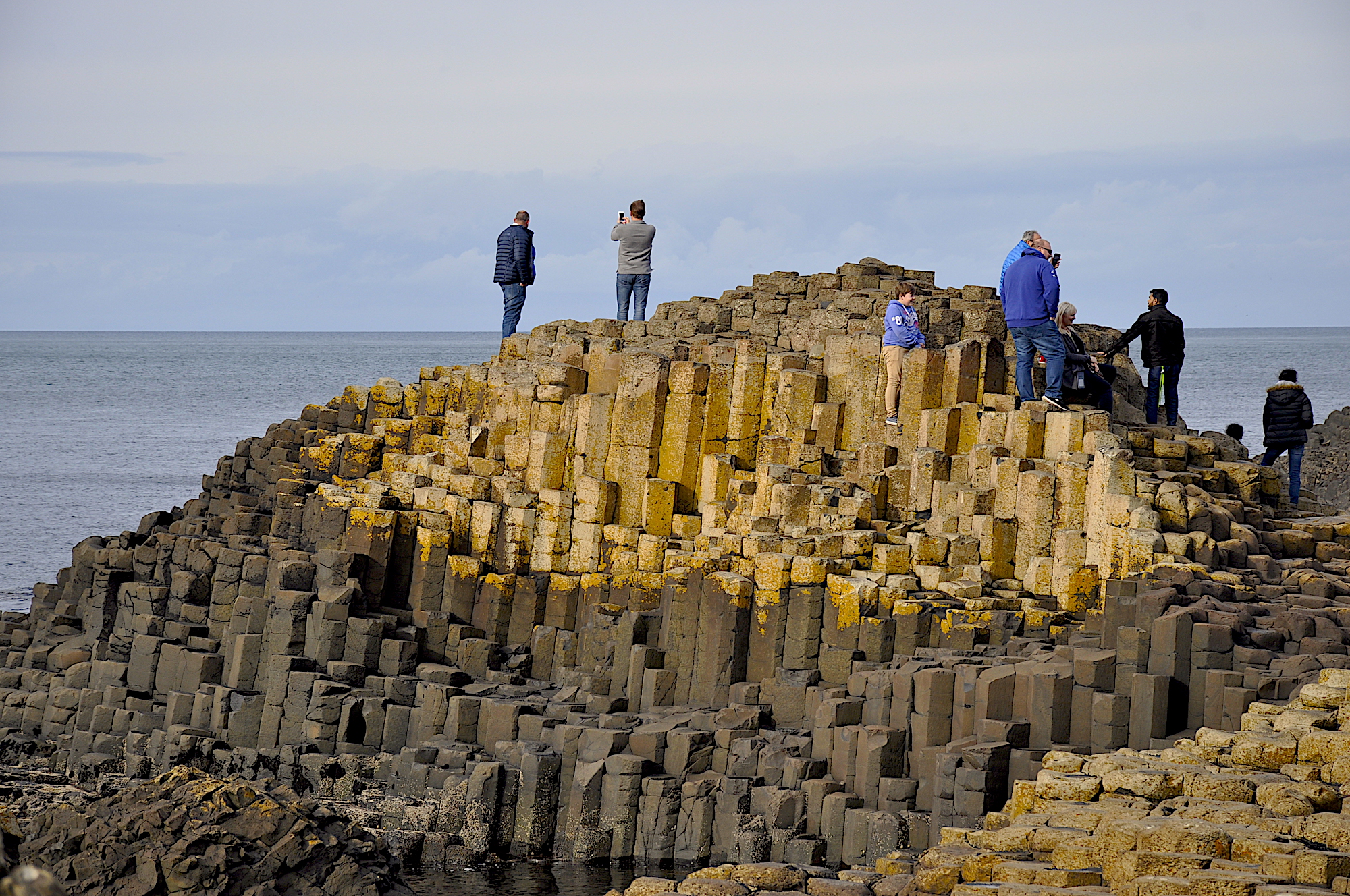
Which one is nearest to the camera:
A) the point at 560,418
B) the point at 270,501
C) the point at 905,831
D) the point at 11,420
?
the point at 905,831

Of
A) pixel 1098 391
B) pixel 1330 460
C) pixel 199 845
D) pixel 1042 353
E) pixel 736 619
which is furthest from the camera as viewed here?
pixel 1330 460

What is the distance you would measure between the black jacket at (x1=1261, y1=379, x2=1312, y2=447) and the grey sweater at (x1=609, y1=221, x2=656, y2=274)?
32.5 feet

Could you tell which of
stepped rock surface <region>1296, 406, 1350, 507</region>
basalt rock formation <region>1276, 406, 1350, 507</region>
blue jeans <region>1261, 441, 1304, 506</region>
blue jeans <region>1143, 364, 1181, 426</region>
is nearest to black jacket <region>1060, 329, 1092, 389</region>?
blue jeans <region>1143, 364, 1181, 426</region>

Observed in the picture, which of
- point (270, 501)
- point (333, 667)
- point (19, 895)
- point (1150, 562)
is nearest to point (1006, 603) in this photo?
point (1150, 562)

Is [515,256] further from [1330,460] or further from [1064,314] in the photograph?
[1330,460]

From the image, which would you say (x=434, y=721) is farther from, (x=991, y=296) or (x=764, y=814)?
(x=991, y=296)

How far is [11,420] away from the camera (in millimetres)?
91188

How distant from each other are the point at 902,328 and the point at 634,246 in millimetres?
6245

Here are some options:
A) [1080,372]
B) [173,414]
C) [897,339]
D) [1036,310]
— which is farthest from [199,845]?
[173,414]

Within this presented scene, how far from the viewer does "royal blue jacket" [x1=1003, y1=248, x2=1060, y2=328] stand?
2000 centimetres

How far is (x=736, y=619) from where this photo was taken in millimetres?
20203

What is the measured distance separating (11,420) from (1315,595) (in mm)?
85821

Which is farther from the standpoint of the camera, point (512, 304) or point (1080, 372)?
point (512, 304)

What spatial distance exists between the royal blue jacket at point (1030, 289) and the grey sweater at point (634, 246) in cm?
766
